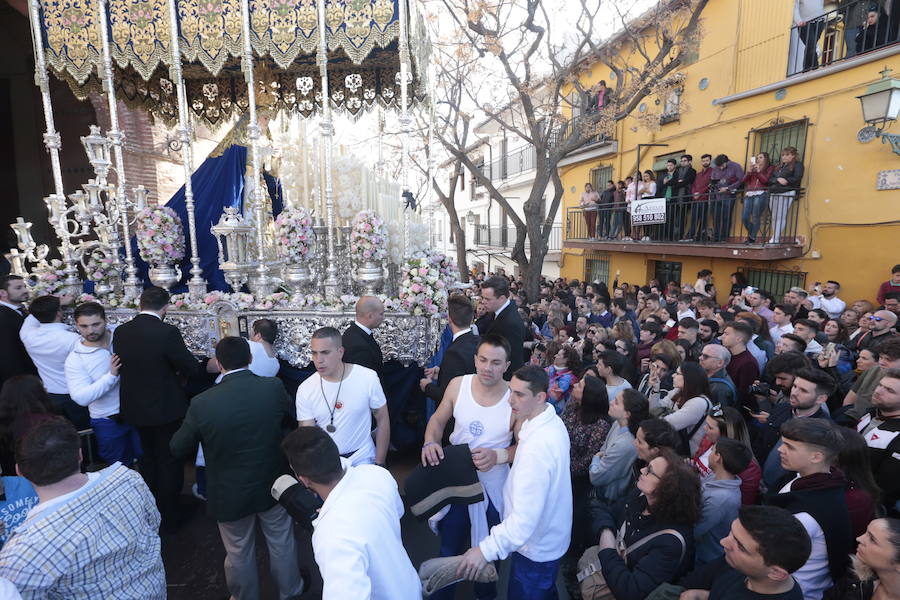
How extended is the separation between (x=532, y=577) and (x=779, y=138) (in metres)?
11.3

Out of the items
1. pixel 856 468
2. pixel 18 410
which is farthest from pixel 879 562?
pixel 18 410

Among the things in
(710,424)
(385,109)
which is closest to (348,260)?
(385,109)

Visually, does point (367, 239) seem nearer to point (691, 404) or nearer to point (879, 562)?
point (691, 404)

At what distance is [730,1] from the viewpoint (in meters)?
11.3

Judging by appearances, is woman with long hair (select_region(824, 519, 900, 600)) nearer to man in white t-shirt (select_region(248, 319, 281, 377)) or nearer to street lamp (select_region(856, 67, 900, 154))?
man in white t-shirt (select_region(248, 319, 281, 377))

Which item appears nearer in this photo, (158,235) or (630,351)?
(630,351)

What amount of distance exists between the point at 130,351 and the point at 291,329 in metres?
1.61

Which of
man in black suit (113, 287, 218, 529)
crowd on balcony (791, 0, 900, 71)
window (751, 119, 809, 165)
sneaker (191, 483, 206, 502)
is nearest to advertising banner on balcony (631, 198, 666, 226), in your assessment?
window (751, 119, 809, 165)

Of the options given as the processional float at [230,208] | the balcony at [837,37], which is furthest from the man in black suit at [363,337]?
the balcony at [837,37]

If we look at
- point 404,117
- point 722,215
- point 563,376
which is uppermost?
point 404,117

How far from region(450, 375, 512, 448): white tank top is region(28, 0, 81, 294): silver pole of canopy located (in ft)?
18.1

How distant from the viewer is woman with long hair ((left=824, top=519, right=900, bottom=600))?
1.67m

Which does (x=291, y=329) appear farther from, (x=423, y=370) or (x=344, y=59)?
(x=344, y=59)

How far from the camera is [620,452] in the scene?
10.3ft
